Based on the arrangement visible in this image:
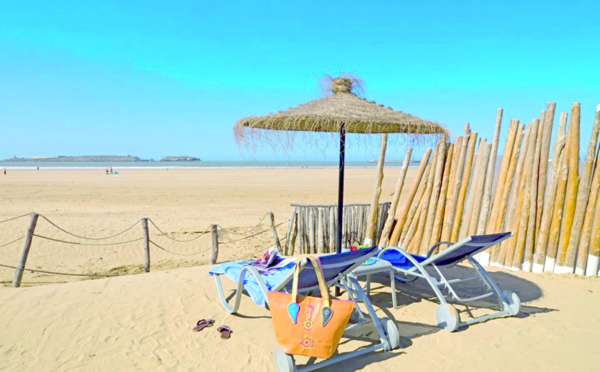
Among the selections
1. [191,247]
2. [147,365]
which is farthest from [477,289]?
[191,247]

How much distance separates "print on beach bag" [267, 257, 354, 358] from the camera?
263cm

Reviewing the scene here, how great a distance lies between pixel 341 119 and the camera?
3.75 meters

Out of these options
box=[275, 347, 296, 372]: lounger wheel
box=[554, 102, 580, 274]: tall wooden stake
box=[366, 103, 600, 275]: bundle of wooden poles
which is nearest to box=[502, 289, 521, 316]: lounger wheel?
box=[366, 103, 600, 275]: bundle of wooden poles

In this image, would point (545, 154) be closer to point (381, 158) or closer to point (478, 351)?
point (381, 158)

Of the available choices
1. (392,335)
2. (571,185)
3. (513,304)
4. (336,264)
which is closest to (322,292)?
(336,264)

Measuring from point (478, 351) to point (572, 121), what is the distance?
11.3 ft

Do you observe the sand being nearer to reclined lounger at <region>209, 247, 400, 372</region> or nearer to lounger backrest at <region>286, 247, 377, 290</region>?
reclined lounger at <region>209, 247, 400, 372</region>

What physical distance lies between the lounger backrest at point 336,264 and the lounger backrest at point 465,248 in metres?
0.99

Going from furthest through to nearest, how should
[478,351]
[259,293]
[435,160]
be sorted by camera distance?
[435,160], [259,293], [478,351]

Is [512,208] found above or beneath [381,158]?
beneath

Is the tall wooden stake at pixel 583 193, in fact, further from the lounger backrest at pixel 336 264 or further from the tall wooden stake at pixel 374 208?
the lounger backrest at pixel 336 264

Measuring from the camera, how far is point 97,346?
126 inches

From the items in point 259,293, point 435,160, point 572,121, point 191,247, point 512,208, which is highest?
point 572,121

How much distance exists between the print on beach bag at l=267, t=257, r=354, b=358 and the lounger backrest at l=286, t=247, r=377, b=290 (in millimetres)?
317
